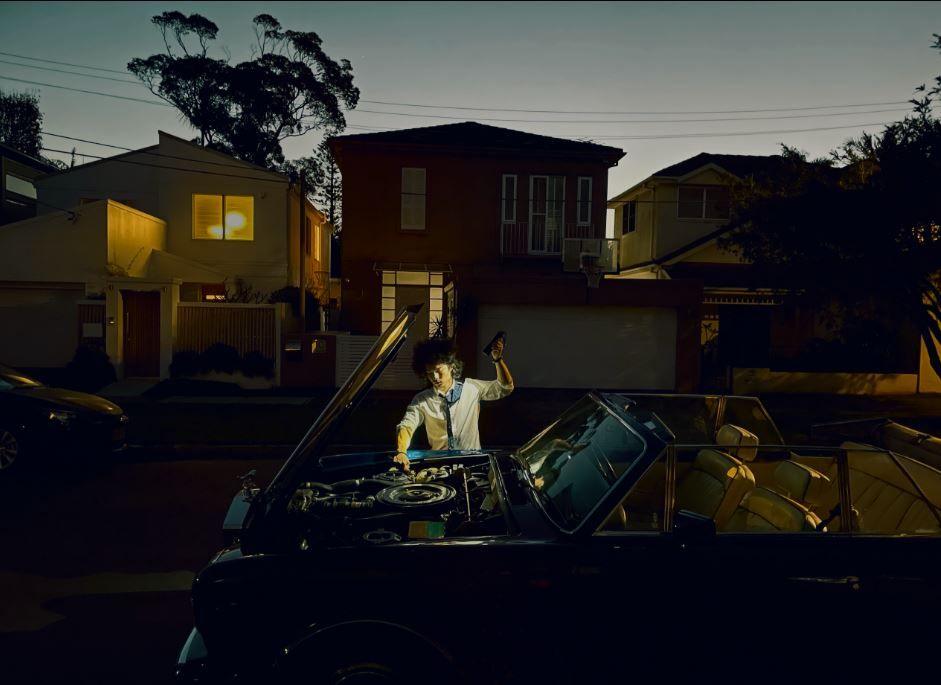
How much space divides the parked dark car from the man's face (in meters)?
5.29

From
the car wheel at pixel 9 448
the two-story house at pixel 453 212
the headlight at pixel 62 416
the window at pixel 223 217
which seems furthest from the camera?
the window at pixel 223 217

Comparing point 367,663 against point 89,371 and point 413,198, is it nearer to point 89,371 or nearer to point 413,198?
point 89,371

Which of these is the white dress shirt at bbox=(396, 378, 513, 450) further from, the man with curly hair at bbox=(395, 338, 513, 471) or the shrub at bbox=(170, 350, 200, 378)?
the shrub at bbox=(170, 350, 200, 378)

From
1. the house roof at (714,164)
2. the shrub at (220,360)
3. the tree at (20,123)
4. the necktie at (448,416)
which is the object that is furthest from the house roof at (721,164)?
the tree at (20,123)

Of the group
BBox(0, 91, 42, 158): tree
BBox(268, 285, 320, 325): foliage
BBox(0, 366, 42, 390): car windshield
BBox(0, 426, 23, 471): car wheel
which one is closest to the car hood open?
BBox(0, 366, 42, 390): car windshield

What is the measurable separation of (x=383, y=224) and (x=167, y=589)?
16.0m

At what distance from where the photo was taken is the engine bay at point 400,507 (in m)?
2.86

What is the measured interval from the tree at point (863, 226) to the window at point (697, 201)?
8742 mm

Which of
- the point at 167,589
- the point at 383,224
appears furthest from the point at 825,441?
the point at 383,224

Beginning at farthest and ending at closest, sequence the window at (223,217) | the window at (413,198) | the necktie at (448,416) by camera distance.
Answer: the window at (223,217), the window at (413,198), the necktie at (448,416)

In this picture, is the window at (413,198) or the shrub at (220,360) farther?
the window at (413,198)

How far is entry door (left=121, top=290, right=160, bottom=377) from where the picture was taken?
16584mm

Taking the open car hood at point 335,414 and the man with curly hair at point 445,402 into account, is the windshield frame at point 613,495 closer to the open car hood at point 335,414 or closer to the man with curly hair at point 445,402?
the open car hood at point 335,414

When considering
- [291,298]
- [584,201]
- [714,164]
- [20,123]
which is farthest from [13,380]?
[20,123]
